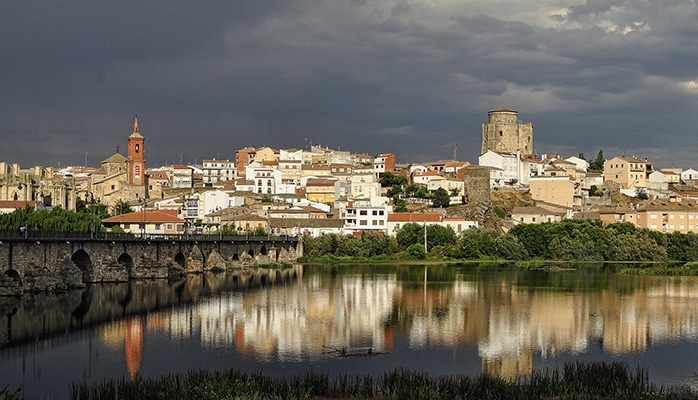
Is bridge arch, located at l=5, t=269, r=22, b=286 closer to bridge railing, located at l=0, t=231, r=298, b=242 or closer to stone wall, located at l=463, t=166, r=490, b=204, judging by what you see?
bridge railing, located at l=0, t=231, r=298, b=242

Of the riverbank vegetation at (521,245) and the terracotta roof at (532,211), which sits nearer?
the riverbank vegetation at (521,245)

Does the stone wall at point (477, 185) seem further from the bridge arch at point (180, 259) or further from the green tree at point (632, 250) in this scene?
the bridge arch at point (180, 259)

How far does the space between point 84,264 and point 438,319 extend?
2362 cm

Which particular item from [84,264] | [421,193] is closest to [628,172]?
[421,193]

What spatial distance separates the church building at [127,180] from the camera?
117450mm

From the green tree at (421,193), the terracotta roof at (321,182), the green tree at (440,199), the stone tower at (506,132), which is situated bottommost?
the green tree at (440,199)

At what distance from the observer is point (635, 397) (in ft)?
64.0

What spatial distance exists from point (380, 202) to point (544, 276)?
39011mm

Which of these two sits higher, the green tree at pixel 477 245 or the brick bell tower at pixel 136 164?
the brick bell tower at pixel 136 164

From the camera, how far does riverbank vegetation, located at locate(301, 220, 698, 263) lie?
83.6 meters

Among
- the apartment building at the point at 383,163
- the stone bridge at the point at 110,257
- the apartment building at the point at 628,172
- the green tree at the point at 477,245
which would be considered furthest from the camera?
the apartment building at the point at 383,163

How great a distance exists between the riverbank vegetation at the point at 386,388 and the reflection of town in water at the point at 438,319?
3.59 m

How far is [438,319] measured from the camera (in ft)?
123

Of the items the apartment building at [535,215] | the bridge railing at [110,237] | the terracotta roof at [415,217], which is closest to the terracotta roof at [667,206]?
the apartment building at [535,215]
